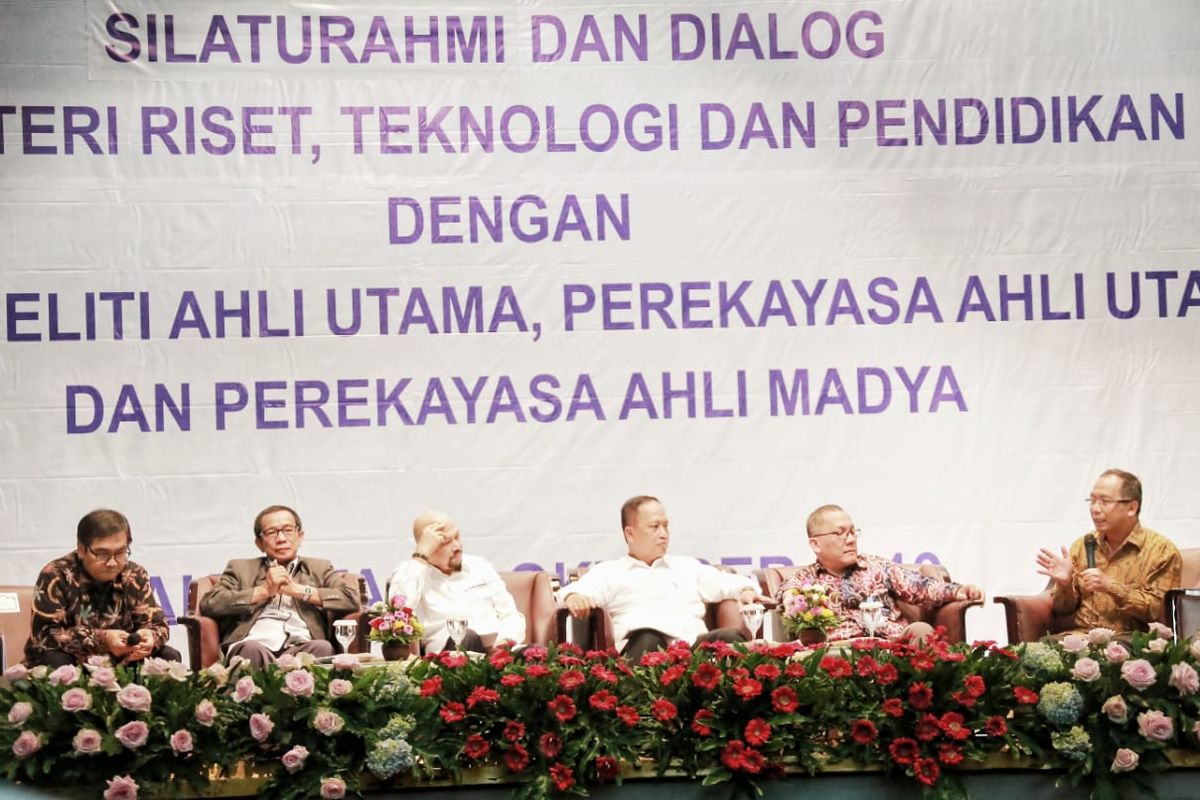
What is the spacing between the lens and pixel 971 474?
6910mm

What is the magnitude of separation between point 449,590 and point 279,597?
0.61 metres

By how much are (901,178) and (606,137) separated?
1281mm

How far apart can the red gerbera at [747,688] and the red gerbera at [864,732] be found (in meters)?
0.24

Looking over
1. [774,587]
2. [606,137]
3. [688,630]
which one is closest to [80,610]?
[688,630]

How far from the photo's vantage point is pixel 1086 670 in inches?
150

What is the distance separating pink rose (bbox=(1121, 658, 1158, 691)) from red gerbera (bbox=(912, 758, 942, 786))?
51 cm

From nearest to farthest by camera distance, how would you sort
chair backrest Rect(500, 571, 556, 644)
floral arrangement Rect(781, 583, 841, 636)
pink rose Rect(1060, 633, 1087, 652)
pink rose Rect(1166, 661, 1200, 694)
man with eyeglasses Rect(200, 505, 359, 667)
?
pink rose Rect(1166, 661, 1200, 694), pink rose Rect(1060, 633, 1087, 652), floral arrangement Rect(781, 583, 841, 636), man with eyeglasses Rect(200, 505, 359, 667), chair backrest Rect(500, 571, 556, 644)

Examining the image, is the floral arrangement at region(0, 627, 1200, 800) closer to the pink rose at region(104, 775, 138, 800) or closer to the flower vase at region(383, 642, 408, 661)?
the pink rose at region(104, 775, 138, 800)

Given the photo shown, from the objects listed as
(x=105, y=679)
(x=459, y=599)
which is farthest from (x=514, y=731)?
(x=459, y=599)

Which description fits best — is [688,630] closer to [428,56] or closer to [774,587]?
[774,587]

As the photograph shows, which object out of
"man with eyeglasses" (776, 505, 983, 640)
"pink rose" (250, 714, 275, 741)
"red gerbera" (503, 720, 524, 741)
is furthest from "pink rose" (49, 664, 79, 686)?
"man with eyeglasses" (776, 505, 983, 640)

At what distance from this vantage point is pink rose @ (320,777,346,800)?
3.63 meters

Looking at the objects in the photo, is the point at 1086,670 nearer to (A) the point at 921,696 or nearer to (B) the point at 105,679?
(A) the point at 921,696

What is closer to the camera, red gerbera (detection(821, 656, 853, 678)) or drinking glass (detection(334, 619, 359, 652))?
red gerbera (detection(821, 656, 853, 678))
